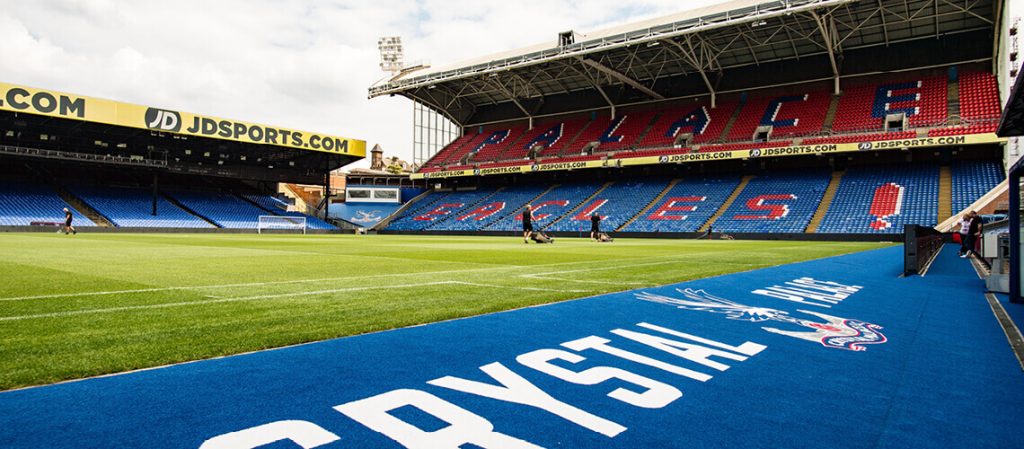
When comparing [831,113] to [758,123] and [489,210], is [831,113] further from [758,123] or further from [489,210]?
[489,210]

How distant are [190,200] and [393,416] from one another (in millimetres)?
58162

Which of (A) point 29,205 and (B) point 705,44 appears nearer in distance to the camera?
(B) point 705,44

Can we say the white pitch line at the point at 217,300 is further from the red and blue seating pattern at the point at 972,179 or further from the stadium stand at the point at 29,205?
the stadium stand at the point at 29,205

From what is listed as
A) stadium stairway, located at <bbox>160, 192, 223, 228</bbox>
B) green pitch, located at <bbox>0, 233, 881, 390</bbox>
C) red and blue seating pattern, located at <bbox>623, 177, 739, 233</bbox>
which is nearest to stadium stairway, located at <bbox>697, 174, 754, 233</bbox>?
red and blue seating pattern, located at <bbox>623, 177, 739, 233</bbox>

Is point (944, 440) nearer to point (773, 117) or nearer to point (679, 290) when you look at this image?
point (679, 290)

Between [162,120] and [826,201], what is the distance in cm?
4976

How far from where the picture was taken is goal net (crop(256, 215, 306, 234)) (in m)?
50.1

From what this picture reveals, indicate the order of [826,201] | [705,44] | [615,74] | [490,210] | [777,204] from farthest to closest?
[490,210]
[615,74]
[705,44]
[777,204]
[826,201]

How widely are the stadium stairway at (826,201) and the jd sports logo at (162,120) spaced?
47090 millimetres

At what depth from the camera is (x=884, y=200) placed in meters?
33.6

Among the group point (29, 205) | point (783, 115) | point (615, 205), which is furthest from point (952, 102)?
point (29, 205)

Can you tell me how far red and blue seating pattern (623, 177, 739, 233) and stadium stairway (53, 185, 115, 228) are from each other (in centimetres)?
4124

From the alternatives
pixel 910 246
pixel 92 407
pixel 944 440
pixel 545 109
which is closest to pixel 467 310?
pixel 92 407

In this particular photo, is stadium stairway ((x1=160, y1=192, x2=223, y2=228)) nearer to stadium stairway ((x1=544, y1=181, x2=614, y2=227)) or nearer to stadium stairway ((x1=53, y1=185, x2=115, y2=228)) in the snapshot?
stadium stairway ((x1=53, y1=185, x2=115, y2=228))
